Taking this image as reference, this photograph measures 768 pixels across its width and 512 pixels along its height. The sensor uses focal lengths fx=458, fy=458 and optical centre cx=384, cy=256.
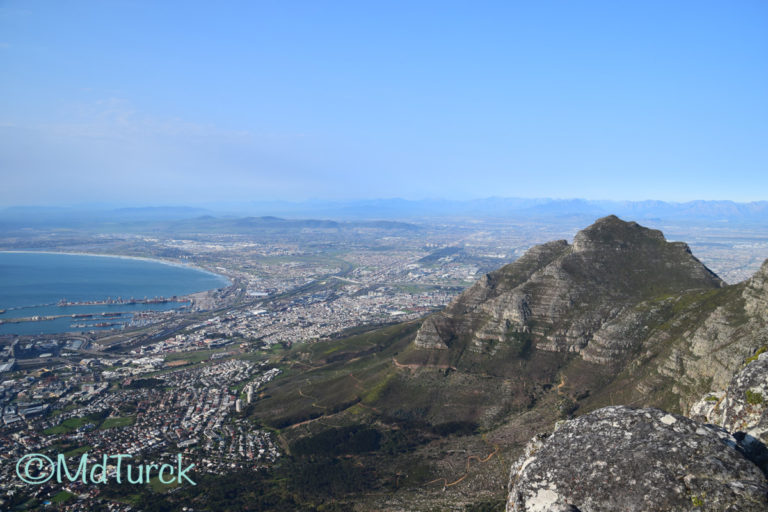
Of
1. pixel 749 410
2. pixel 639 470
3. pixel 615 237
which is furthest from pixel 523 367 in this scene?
pixel 639 470

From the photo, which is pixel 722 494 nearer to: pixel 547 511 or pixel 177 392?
pixel 547 511

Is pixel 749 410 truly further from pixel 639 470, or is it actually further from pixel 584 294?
pixel 584 294

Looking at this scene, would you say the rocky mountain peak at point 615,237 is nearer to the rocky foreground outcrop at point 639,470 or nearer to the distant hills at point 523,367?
the distant hills at point 523,367

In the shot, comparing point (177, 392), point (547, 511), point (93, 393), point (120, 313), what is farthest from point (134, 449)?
point (120, 313)

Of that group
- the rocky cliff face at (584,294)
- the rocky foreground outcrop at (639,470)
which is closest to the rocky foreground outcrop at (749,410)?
the rocky foreground outcrop at (639,470)

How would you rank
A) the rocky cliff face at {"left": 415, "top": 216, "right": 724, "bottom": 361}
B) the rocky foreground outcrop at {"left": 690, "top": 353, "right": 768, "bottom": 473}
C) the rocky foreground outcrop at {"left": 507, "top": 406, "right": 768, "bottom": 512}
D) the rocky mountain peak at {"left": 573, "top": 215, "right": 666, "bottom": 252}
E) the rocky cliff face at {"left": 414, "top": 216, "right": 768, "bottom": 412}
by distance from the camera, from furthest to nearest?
the rocky mountain peak at {"left": 573, "top": 215, "right": 666, "bottom": 252}, the rocky cliff face at {"left": 415, "top": 216, "right": 724, "bottom": 361}, the rocky cliff face at {"left": 414, "top": 216, "right": 768, "bottom": 412}, the rocky foreground outcrop at {"left": 690, "top": 353, "right": 768, "bottom": 473}, the rocky foreground outcrop at {"left": 507, "top": 406, "right": 768, "bottom": 512}

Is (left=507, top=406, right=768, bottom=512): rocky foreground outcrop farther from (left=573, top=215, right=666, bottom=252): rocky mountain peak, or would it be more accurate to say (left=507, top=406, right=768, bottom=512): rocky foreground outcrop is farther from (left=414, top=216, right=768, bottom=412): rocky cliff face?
(left=573, top=215, right=666, bottom=252): rocky mountain peak

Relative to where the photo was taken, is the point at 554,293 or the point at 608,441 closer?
the point at 608,441

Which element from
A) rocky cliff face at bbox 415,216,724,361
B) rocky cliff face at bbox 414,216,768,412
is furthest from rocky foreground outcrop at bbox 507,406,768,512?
rocky cliff face at bbox 415,216,724,361

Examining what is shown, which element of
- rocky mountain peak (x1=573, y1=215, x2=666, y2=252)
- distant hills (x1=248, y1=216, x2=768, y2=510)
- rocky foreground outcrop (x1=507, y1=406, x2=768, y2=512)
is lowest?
distant hills (x1=248, y1=216, x2=768, y2=510)
